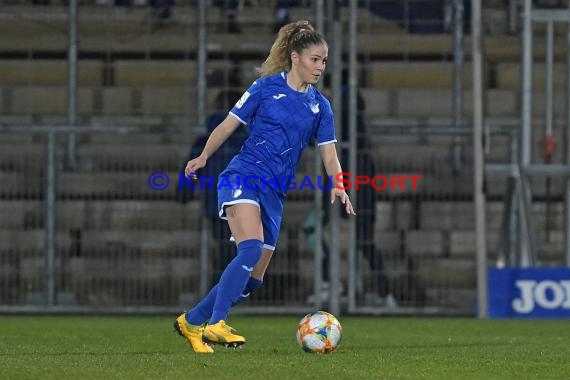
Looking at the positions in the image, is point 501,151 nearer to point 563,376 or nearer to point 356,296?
point 356,296

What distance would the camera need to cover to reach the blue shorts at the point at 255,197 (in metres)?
7.46

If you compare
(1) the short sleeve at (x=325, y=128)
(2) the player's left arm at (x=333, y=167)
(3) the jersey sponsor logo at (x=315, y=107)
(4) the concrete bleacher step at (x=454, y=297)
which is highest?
(3) the jersey sponsor logo at (x=315, y=107)

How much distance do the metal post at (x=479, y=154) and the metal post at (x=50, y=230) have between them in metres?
3.59

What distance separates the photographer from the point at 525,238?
1221 cm

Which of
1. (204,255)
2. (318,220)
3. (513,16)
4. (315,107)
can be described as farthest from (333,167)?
(513,16)

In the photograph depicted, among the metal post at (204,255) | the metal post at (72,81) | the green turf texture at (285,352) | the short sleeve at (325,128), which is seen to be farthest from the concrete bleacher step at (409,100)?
the short sleeve at (325,128)

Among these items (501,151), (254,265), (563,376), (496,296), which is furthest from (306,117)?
(501,151)

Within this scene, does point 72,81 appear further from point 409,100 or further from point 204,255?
point 409,100

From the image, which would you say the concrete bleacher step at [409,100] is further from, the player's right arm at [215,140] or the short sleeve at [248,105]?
the player's right arm at [215,140]

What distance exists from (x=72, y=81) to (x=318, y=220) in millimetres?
2509

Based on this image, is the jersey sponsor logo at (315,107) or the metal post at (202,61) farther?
the metal post at (202,61)

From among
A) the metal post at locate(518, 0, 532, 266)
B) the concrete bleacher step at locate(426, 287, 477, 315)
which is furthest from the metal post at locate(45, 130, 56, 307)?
the metal post at locate(518, 0, 532, 266)

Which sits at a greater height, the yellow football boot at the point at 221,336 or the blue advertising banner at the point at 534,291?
the yellow football boot at the point at 221,336

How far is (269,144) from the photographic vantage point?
7613 millimetres
